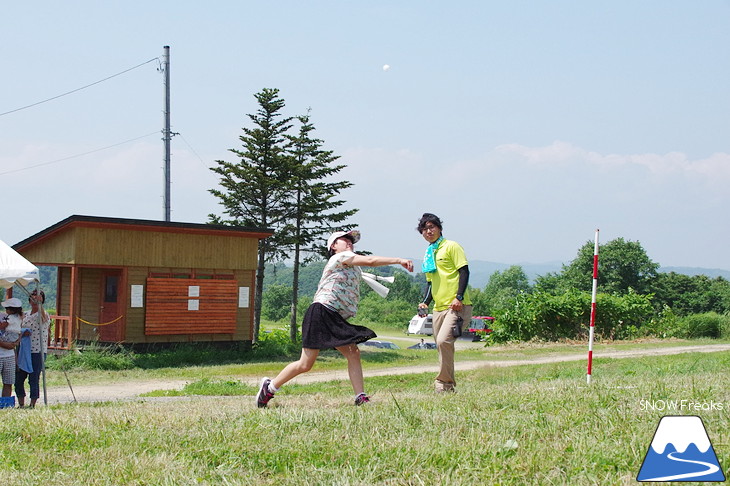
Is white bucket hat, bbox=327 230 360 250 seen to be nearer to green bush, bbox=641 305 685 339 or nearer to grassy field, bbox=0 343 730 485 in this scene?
grassy field, bbox=0 343 730 485

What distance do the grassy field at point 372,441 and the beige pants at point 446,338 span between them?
4.54 feet

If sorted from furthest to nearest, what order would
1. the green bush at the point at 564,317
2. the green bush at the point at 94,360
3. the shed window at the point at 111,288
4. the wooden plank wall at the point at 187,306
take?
the green bush at the point at 564,317 → the shed window at the point at 111,288 → the wooden plank wall at the point at 187,306 → the green bush at the point at 94,360

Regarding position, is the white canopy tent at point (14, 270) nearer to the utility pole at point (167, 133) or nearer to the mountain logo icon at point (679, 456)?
the mountain logo icon at point (679, 456)

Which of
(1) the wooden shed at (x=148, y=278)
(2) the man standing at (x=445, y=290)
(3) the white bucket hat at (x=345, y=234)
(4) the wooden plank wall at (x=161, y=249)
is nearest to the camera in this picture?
Answer: (3) the white bucket hat at (x=345, y=234)

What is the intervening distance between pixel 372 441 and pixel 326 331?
2.27m

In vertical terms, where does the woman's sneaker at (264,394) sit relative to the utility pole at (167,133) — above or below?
below

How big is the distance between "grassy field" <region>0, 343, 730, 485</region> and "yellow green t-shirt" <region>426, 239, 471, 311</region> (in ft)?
5.27

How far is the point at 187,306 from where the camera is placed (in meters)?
22.0

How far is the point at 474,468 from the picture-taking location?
449cm

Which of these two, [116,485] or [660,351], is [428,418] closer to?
[116,485]

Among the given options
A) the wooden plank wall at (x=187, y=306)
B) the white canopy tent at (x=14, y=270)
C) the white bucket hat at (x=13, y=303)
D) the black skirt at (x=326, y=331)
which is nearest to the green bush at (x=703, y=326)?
the wooden plank wall at (x=187, y=306)

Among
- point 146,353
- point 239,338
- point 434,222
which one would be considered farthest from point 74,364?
point 434,222

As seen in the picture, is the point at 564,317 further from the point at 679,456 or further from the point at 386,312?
the point at 386,312

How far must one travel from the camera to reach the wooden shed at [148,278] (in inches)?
819
